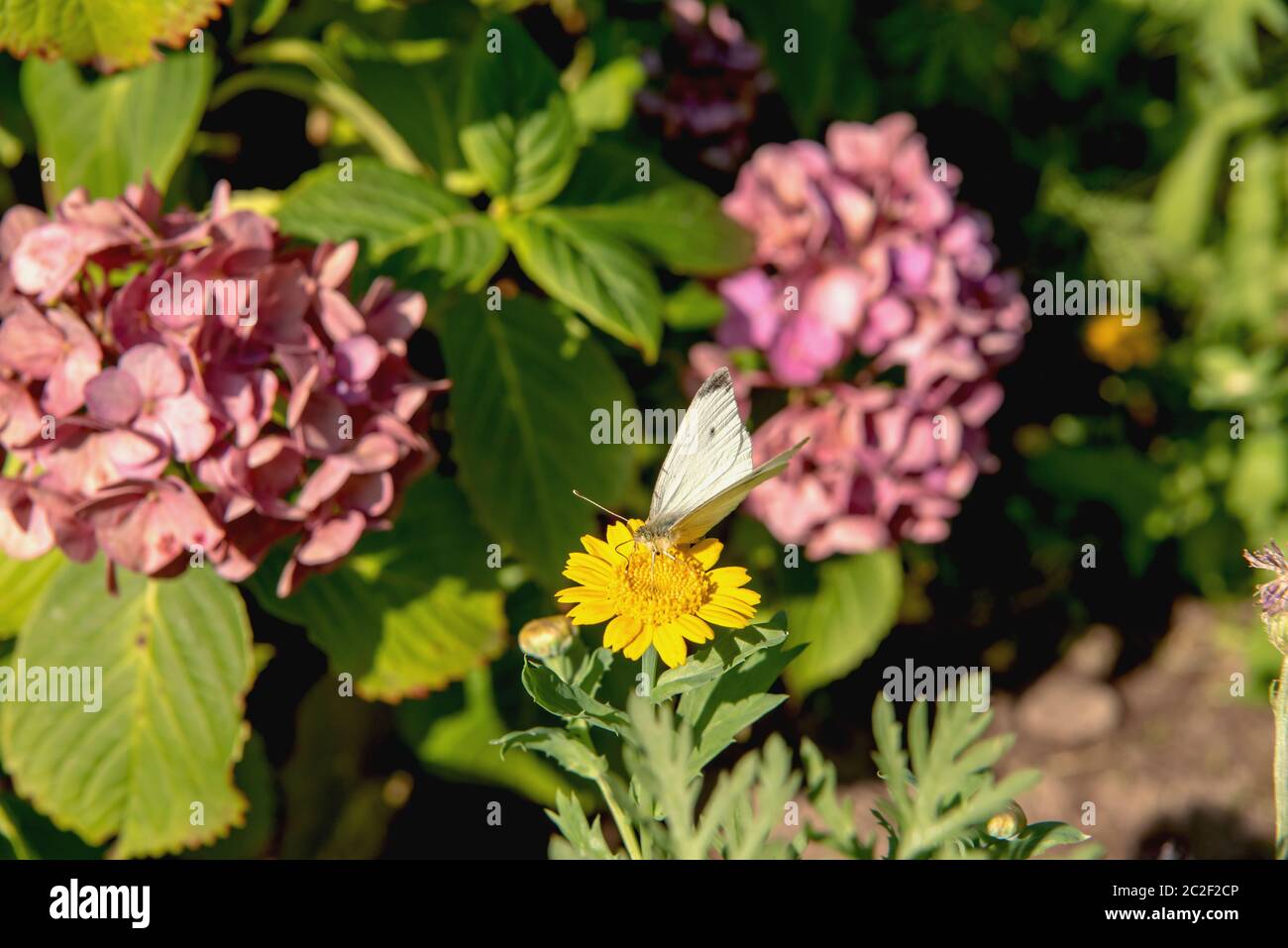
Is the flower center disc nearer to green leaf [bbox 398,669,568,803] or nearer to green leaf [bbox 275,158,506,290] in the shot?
green leaf [bbox 275,158,506,290]

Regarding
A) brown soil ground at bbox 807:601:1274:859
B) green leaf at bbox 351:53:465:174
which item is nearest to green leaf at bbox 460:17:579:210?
green leaf at bbox 351:53:465:174

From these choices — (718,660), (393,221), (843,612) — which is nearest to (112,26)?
(393,221)

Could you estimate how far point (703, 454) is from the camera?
0.91 metres

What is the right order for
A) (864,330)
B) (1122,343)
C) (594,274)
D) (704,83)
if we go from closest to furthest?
(594,274) < (864,330) < (704,83) < (1122,343)

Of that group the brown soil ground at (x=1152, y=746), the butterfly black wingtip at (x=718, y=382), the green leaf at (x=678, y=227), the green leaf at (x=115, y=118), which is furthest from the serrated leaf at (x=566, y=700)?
the brown soil ground at (x=1152, y=746)

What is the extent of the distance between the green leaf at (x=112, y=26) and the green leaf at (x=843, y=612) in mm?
1120

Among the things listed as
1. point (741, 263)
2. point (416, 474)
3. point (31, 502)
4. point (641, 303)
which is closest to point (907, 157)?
point (741, 263)

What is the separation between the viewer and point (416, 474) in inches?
51.1

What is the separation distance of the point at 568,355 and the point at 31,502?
66cm

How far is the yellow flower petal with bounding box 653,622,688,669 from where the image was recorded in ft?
2.59

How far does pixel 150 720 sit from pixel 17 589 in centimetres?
23

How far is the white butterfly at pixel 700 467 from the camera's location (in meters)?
0.89

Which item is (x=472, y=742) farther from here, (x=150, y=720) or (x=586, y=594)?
(x=586, y=594)

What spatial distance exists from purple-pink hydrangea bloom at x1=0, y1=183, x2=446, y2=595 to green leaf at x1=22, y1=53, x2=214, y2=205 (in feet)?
0.88
